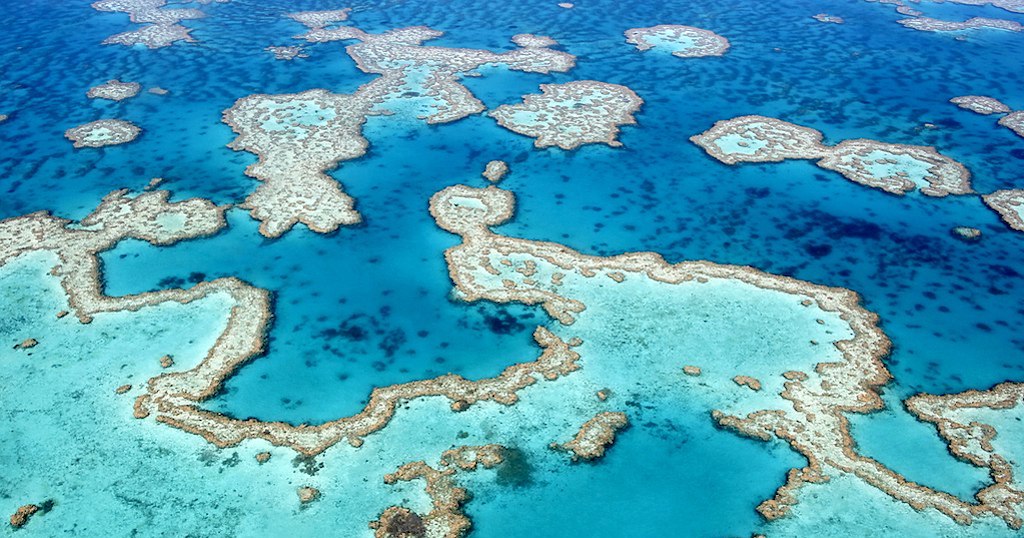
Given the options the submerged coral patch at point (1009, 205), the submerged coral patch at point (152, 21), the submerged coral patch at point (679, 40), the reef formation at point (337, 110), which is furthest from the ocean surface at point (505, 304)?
the submerged coral patch at point (152, 21)

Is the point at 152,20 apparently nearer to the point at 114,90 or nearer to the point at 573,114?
the point at 114,90

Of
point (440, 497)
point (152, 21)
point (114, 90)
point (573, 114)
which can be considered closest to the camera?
point (440, 497)

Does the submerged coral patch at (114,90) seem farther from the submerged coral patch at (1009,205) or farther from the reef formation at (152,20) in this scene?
the submerged coral patch at (1009,205)

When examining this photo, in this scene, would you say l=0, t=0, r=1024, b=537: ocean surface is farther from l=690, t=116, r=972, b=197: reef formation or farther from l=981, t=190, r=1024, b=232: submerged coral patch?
l=690, t=116, r=972, b=197: reef formation

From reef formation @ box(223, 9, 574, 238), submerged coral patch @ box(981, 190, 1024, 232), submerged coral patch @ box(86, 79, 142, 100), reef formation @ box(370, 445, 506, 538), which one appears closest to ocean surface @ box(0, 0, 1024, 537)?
reef formation @ box(370, 445, 506, 538)

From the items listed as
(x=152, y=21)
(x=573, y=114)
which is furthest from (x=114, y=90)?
(x=573, y=114)

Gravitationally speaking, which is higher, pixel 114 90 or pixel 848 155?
pixel 114 90

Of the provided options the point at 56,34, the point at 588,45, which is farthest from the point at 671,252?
the point at 56,34

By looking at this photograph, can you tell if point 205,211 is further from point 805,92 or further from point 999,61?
point 999,61
